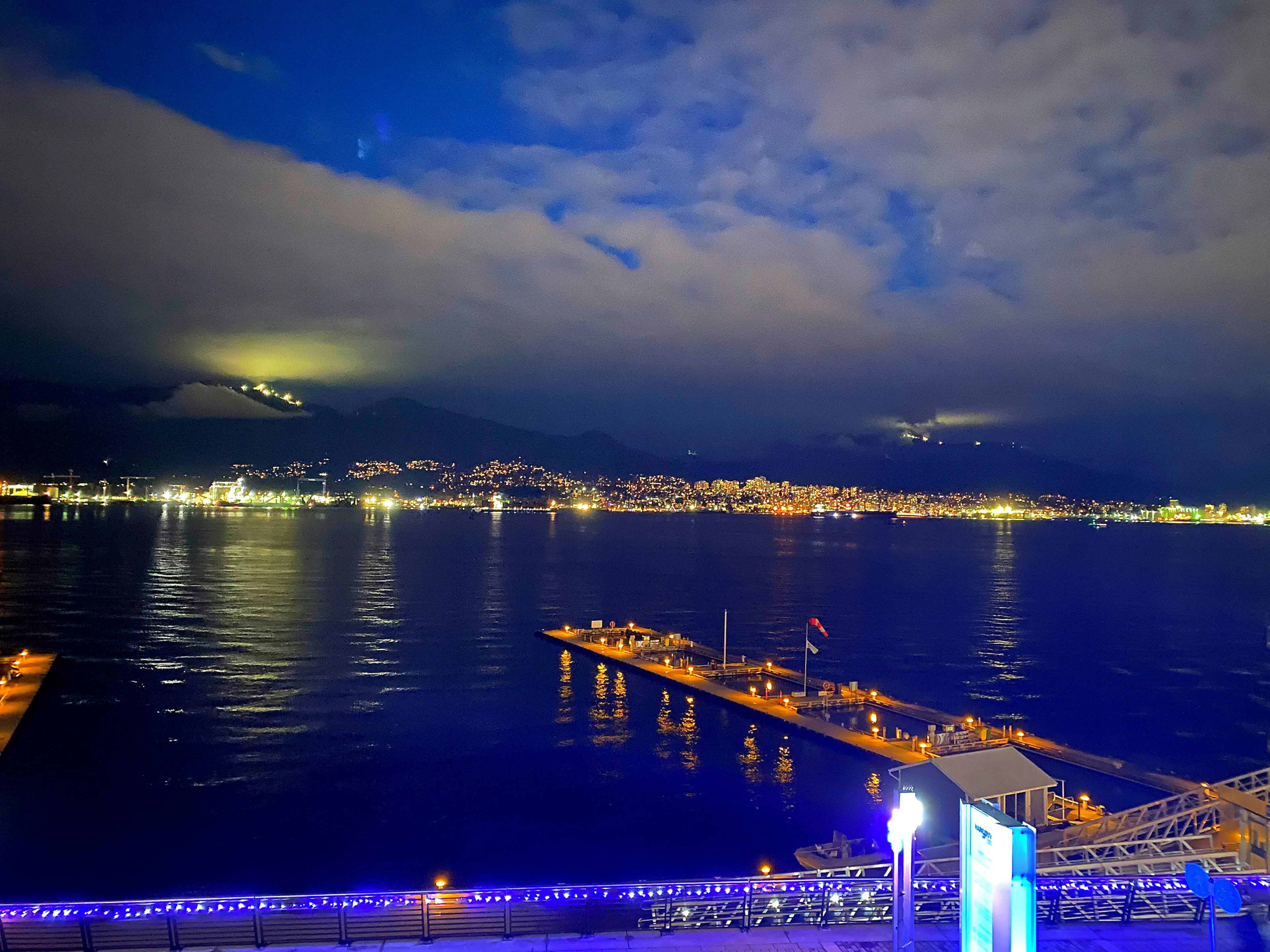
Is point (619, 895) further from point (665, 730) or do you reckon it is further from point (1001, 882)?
point (665, 730)

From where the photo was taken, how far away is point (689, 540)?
540ft

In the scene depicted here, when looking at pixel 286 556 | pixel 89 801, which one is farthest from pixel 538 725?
pixel 286 556

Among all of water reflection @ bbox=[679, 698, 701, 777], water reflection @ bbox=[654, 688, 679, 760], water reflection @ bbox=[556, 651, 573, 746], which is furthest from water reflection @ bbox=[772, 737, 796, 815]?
water reflection @ bbox=[556, 651, 573, 746]

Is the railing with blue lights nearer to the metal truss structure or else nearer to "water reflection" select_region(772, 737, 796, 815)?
the metal truss structure

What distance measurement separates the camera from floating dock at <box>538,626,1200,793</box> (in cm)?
3041

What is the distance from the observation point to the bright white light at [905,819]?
7660 millimetres

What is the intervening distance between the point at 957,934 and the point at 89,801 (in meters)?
26.3

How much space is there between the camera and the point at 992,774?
65.6 feet

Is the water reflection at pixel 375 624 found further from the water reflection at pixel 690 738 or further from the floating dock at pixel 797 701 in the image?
the water reflection at pixel 690 738

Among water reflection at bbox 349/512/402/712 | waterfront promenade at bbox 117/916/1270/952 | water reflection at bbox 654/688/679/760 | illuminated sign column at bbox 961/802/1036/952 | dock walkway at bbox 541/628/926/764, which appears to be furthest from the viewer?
water reflection at bbox 349/512/402/712

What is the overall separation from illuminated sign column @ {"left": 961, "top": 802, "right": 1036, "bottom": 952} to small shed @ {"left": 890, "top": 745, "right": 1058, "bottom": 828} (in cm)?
1221

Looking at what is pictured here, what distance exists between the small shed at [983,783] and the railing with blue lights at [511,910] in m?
8.21

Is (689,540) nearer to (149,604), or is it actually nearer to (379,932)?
(149,604)

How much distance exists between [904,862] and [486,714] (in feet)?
103
